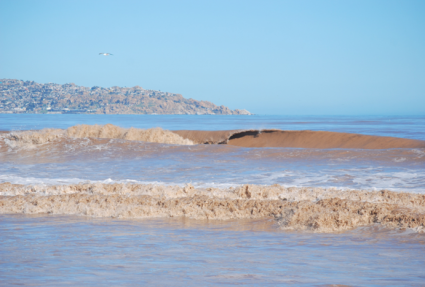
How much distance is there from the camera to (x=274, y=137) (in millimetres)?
20859

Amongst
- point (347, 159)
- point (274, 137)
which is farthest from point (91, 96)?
point (347, 159)

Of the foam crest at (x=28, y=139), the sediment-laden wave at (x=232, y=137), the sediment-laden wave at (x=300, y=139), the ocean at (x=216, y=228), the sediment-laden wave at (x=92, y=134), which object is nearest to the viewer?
the ocean at (x=216, y=228)

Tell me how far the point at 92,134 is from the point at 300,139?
32.0 feet

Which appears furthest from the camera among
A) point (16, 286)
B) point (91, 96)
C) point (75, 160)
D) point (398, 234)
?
point (91, 96)

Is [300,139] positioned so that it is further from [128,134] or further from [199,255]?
[199,255]

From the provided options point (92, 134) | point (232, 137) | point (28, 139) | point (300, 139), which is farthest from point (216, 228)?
point (232, 137)

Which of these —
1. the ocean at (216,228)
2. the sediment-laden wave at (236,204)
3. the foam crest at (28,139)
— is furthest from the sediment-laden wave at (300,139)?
the sediment-laden wave at (236,204)

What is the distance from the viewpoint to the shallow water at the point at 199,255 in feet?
10.6

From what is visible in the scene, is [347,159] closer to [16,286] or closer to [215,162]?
[215,162]

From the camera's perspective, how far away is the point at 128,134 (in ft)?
59.3

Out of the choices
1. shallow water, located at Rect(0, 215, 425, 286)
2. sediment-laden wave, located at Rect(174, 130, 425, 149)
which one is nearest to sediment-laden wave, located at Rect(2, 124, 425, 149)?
sediment-laden wave, located at Rect(174, 130, 425, 149)

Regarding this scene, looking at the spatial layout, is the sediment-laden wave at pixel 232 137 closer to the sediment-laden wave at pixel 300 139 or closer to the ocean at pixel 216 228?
→ the sediment-laden wave at pixel 300 139

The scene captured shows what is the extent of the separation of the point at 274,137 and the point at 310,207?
15295 millimetres

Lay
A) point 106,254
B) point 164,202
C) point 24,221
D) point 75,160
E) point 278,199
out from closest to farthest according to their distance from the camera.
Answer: point 106,254, point 24,221, point 164,202, point 278,199, point 75,160
